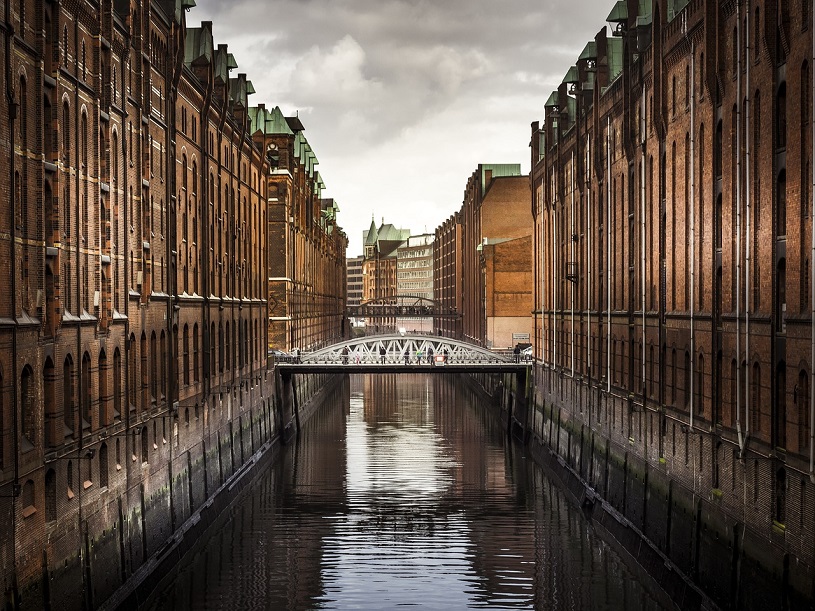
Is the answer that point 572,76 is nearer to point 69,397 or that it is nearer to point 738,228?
point 738,228

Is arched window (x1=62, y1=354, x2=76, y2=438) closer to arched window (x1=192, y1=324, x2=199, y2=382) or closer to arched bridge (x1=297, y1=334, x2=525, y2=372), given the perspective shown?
arched window (x1=192, y1=324, x2=199, y2=382)

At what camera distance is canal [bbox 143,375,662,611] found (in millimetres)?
26734

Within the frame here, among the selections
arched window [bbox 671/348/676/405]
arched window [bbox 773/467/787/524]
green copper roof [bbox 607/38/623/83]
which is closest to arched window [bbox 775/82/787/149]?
arched window [bbox 773/467/787/524]

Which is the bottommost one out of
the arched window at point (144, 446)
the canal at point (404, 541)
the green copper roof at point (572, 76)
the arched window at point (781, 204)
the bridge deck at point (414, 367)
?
the canal at point (404, 541)

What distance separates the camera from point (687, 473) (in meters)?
26.4

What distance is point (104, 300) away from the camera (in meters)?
25.1

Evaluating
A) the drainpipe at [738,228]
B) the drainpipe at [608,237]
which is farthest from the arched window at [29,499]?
the drainpipe at [608,237]

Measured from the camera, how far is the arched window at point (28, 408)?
772 inches

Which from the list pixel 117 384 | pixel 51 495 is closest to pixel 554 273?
pixel 117 384

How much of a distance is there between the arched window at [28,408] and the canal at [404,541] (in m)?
7.24

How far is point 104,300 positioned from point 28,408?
572 cm

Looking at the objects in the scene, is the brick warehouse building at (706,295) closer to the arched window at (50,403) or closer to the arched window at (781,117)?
the arched window at (781,117)

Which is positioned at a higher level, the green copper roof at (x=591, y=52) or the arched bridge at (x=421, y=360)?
the green copper roof at (x=591, y=52)

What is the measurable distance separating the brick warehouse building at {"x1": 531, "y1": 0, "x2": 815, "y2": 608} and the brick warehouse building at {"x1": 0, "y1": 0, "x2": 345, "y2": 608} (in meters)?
13.3
